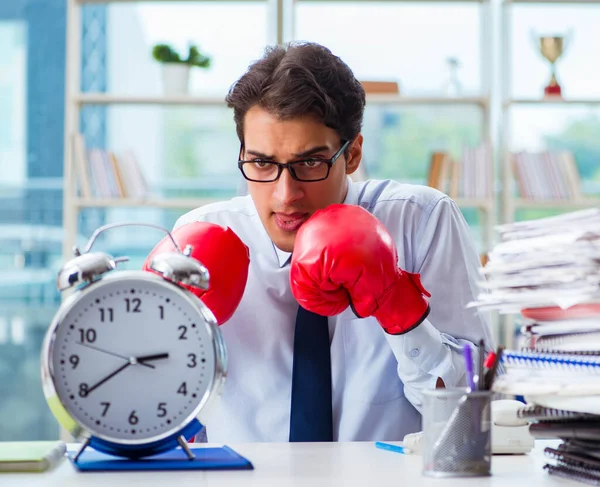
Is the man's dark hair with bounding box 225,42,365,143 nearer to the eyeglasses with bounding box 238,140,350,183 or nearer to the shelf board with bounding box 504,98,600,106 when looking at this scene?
the eyeglasses with bounding box 238,140,350,183

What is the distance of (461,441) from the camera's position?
3.08 feet

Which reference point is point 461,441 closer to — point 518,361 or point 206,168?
point 518,361

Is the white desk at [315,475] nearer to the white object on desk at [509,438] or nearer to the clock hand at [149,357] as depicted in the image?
the white object on desk at [509,438]

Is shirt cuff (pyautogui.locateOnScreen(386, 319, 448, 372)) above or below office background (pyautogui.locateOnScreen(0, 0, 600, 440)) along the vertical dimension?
below

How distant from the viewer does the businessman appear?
5.00 feet

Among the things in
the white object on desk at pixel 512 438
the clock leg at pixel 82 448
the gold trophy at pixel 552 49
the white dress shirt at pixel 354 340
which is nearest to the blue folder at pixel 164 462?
the clock leg at pixel 82 448

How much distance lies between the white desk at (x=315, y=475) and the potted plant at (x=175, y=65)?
105 inches

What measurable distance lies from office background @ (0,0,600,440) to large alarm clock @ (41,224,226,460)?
2657 mm

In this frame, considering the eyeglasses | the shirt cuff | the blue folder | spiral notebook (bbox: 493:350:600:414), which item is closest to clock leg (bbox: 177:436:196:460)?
the blue folder

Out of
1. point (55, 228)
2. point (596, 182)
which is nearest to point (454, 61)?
point (596, 182)

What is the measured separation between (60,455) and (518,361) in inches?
21.7

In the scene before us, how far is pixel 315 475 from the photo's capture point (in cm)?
94

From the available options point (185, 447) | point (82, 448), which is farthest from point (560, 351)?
point (82, 448)

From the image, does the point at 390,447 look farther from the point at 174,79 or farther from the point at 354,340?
the point at 174,79
